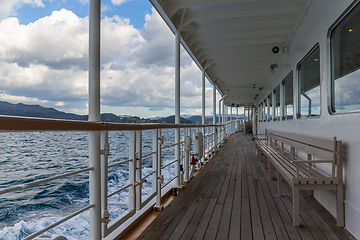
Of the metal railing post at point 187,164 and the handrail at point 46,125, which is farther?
the metal railing post at point 187,164

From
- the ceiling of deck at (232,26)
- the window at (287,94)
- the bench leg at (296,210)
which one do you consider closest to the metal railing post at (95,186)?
the bench leg at (296,210)

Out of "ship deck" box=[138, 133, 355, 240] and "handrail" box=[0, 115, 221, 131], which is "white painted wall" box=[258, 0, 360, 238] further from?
"handrail" box=[0, 115, 221, 131]

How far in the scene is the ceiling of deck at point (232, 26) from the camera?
2.45m

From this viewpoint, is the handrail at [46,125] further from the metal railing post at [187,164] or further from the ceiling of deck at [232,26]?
the ceiling of deck at [232,26]

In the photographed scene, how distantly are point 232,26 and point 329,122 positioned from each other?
72.6 inches

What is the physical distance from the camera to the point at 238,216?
160 cm

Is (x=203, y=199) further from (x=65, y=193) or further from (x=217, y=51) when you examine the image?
(x=65, y=193)

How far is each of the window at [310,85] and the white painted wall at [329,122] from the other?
0.08 meters

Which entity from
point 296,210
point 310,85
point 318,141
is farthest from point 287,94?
point 296,210

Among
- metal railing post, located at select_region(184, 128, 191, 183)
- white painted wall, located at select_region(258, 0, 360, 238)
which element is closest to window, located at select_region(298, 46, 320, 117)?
white painted wall, located at select_region(258, 0, 360, 238)

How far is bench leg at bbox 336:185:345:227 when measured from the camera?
1435mm

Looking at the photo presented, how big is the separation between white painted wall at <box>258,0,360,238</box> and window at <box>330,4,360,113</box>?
0.21 ft

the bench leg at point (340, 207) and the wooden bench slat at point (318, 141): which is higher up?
the wooden bench slat at point (318, 141)

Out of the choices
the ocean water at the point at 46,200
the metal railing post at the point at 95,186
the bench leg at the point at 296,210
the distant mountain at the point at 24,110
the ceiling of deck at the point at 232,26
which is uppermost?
the ceiling of deck at the point at 232,26
